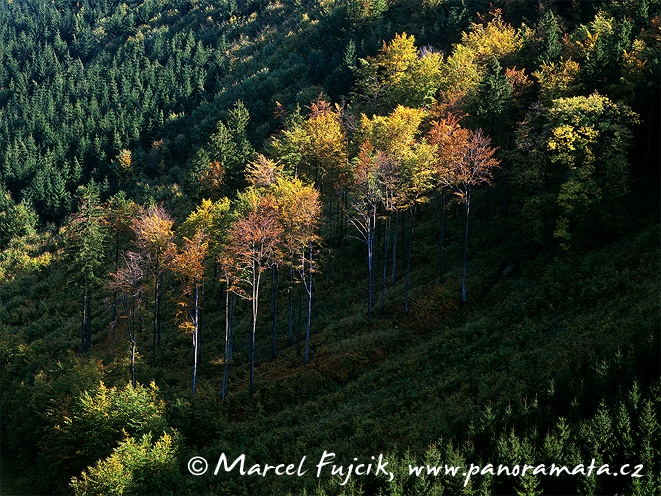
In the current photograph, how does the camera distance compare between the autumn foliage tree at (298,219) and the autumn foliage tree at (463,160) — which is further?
the autumn foliage tree at (463,160)

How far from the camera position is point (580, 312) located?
30.0 meters

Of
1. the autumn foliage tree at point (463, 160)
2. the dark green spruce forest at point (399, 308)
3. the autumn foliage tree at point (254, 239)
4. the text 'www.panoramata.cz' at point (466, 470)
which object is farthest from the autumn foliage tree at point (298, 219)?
the text 'www.panoramata.cz' at point (466, 470)

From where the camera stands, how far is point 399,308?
38.2 m

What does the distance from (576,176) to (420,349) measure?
1587 cm

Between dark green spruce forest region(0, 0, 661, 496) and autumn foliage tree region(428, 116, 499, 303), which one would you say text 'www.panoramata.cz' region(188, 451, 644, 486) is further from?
autumn foliage tree region(428, 116, 499, 303)

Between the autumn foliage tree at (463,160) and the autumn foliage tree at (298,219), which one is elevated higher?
the autumn foliage tree at (463,160)

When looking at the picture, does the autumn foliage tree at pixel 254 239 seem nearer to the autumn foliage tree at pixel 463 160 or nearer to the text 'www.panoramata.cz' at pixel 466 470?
the text 'www.panoramata.cz' at pixel 466 470

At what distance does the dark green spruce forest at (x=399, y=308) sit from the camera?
68.7 feet

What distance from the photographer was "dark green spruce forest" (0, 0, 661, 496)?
20938mm

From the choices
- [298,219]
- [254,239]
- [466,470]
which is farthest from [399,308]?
[466,470]

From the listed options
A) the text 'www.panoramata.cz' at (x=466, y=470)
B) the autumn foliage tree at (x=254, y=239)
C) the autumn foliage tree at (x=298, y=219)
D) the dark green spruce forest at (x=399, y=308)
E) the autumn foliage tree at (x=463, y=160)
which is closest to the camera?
the text 'www.panoramata.cz' at (x=466, y=470)

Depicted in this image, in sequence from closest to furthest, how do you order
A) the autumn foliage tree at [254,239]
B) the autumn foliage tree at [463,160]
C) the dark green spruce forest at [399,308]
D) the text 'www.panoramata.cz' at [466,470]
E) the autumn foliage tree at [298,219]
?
the text 'www.panoramata.cz' at [466,470], the dark green spruce forest at [399,308], the autumn foliage tree at [254,239], the autumn foliage tree at [298,219], the autumn foliage tree at [463,160]

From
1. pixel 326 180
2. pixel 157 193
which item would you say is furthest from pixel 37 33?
pixel 326 180

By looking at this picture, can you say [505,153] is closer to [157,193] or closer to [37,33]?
[157,193]
